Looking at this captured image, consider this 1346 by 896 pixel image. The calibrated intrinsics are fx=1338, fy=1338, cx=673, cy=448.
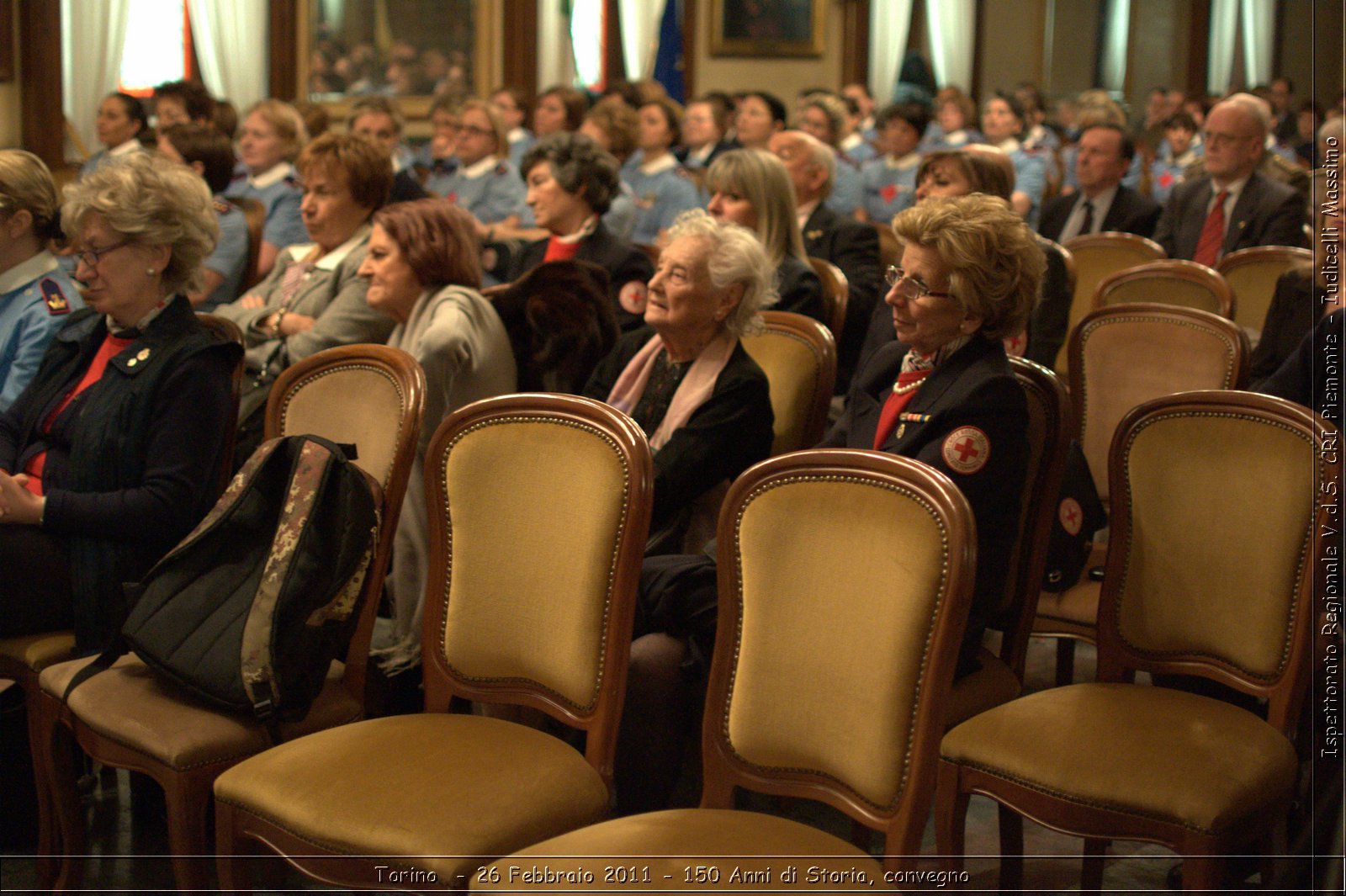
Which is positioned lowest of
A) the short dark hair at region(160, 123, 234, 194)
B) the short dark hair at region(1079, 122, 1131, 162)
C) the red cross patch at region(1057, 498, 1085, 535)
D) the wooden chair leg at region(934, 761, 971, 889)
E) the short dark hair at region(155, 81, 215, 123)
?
the wooden chair leg at region(934, 761, 971, 889)

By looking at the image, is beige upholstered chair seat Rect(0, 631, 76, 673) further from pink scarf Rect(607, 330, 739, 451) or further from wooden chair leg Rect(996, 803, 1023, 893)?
wooden chair leg Rect(996, 803, 1023, 893)

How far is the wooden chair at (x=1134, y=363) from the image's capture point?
304 centimetres

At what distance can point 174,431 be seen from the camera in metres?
2.48

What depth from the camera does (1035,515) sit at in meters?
2.38

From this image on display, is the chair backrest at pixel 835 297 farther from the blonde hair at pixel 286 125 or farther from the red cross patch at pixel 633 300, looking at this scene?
the blonde hair at pixel 286 125

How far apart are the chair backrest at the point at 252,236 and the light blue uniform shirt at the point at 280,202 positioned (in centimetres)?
8

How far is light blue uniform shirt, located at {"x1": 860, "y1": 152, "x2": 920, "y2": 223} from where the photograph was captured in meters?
8.30

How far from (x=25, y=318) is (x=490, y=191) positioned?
4307 mm

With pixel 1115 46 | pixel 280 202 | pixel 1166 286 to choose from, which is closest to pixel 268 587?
pixel 1166 286

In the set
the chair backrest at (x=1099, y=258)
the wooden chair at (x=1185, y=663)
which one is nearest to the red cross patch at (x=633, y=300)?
the chair backrest at (x=1099, y=258)

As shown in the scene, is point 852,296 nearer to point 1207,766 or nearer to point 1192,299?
point 1192,299

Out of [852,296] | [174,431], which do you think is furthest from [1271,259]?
[174,431]

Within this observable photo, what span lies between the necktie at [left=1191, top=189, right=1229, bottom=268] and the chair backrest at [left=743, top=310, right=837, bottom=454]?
311 cm

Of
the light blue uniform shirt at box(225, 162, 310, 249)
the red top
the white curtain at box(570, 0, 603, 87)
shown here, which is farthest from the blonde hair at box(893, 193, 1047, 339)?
the white curtain at box(570, 0, 603, 87)
